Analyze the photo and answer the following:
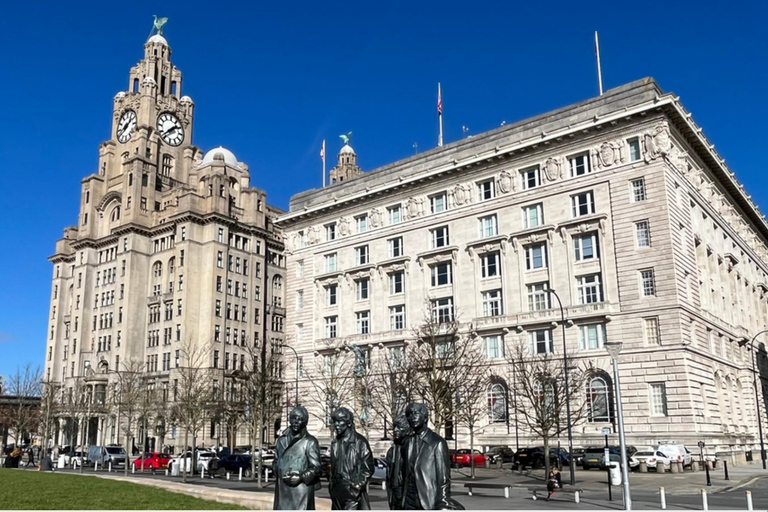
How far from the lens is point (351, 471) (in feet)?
39.0

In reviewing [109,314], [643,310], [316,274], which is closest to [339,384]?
[316,274]

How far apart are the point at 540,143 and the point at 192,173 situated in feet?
196

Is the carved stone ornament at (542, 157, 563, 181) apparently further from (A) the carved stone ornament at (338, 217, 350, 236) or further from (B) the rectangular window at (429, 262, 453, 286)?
(A) the carved stone ornament at (338, 217, 350, 236)

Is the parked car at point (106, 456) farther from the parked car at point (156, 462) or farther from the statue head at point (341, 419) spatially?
the statue head at point (341, 419)

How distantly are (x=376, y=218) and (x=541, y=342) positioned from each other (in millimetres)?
21546

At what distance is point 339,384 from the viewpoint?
212ft

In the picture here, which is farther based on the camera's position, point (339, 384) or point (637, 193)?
point (339, 384)

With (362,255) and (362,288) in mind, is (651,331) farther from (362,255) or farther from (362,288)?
(362,255)

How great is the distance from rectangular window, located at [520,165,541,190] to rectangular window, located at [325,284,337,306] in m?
22.4

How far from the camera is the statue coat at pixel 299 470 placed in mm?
11438

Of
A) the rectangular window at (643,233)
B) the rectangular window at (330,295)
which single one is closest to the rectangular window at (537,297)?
the rectangular window at (643,233)

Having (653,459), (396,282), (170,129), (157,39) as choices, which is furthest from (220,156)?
(653,459)

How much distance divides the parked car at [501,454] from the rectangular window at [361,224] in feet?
83.3

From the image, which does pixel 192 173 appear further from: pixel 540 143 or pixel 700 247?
pixel 700 247
